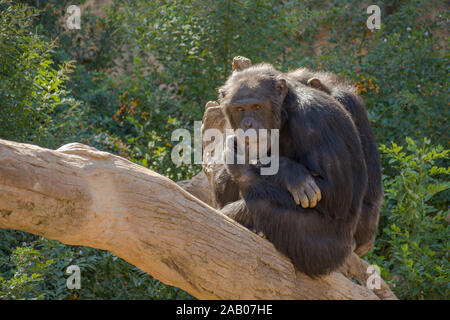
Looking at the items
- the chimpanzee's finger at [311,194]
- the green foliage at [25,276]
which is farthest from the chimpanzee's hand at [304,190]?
the green foliage at [25,276]

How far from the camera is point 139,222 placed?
3.76 meters

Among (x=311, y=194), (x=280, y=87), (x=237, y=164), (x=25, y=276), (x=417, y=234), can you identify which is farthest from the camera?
(x=417, y=234)

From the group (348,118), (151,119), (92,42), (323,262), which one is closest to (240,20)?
(151,119)

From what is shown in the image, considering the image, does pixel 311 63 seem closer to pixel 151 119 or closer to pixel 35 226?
pixel 151 119

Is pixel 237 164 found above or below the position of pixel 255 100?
below

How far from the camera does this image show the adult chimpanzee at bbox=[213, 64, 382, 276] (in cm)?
463

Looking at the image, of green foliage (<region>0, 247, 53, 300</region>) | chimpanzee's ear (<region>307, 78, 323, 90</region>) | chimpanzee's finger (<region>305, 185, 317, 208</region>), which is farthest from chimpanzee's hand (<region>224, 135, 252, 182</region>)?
green foliage (<region>0, 247, 53, 300</region>)

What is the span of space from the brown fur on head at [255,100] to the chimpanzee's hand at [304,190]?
1.92 feet

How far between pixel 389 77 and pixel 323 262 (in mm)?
6122

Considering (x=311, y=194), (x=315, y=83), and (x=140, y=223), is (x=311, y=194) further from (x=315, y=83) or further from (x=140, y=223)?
(x=140, y=223)

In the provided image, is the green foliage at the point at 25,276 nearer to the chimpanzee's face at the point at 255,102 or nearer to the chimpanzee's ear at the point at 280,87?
the chimpanzee's face at the point at 255,102

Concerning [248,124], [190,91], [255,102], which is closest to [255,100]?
[255,102]

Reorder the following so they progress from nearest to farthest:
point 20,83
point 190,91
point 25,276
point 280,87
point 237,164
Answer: point 237,164, point 280,87, point 25,276, point 20,83, point 190,91

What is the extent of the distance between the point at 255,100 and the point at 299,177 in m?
0.80
